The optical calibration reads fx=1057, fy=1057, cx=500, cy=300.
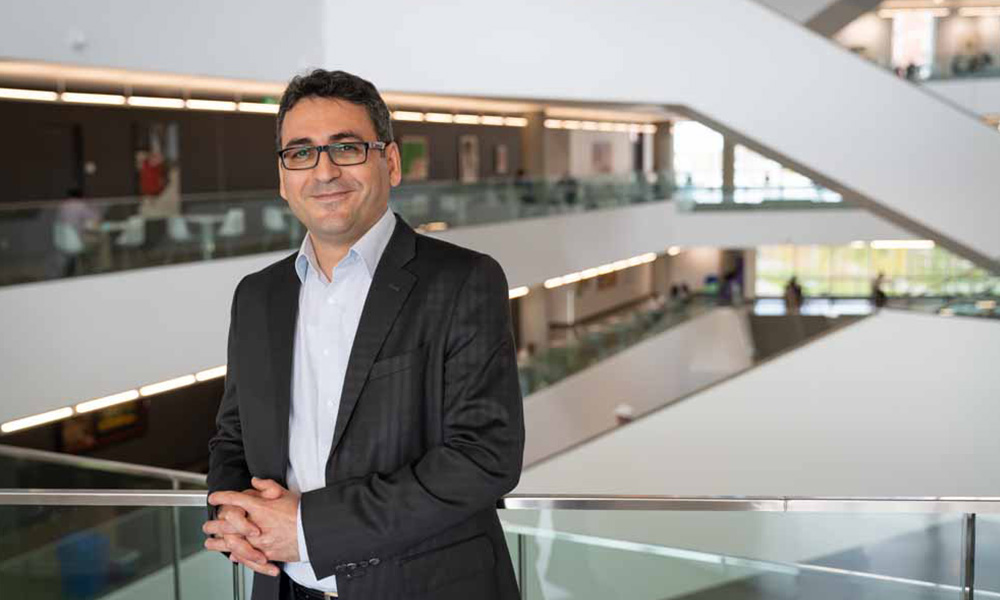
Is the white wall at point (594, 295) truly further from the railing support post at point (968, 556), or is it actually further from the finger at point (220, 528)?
the finger at point (220, 528)

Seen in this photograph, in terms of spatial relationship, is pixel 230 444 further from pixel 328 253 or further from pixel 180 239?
pixel 180 239

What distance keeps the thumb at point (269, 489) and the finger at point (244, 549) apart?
91mm

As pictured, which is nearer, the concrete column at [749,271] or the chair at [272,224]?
the chair at [272,224]

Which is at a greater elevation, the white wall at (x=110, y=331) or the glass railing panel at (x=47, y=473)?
the white wall at (x=110, y=331)

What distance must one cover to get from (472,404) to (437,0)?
Result: 8.12 m

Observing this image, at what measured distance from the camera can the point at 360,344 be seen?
1753mm

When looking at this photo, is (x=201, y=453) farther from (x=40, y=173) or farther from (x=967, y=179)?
(x=967, y=179)

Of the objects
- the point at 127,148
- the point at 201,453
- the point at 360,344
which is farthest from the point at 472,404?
the point at 201,453

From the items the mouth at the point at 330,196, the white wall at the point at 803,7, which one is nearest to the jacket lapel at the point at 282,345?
the mouth at the point at 330,196

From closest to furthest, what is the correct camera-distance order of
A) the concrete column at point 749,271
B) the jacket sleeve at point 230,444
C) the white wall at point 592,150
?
the jacket sleeve at point 230,444, the white wall at point 592,150, the concrete column at point 749,271

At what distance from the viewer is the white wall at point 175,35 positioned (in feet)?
25.0

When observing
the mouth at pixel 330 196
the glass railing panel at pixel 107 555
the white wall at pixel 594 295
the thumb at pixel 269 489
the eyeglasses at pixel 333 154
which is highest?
the eyeglasses at pixel 333 154

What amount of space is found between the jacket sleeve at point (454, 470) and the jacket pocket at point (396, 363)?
0.15ft

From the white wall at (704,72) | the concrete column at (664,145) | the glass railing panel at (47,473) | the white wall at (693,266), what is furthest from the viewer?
the concrete column at (664,145)
